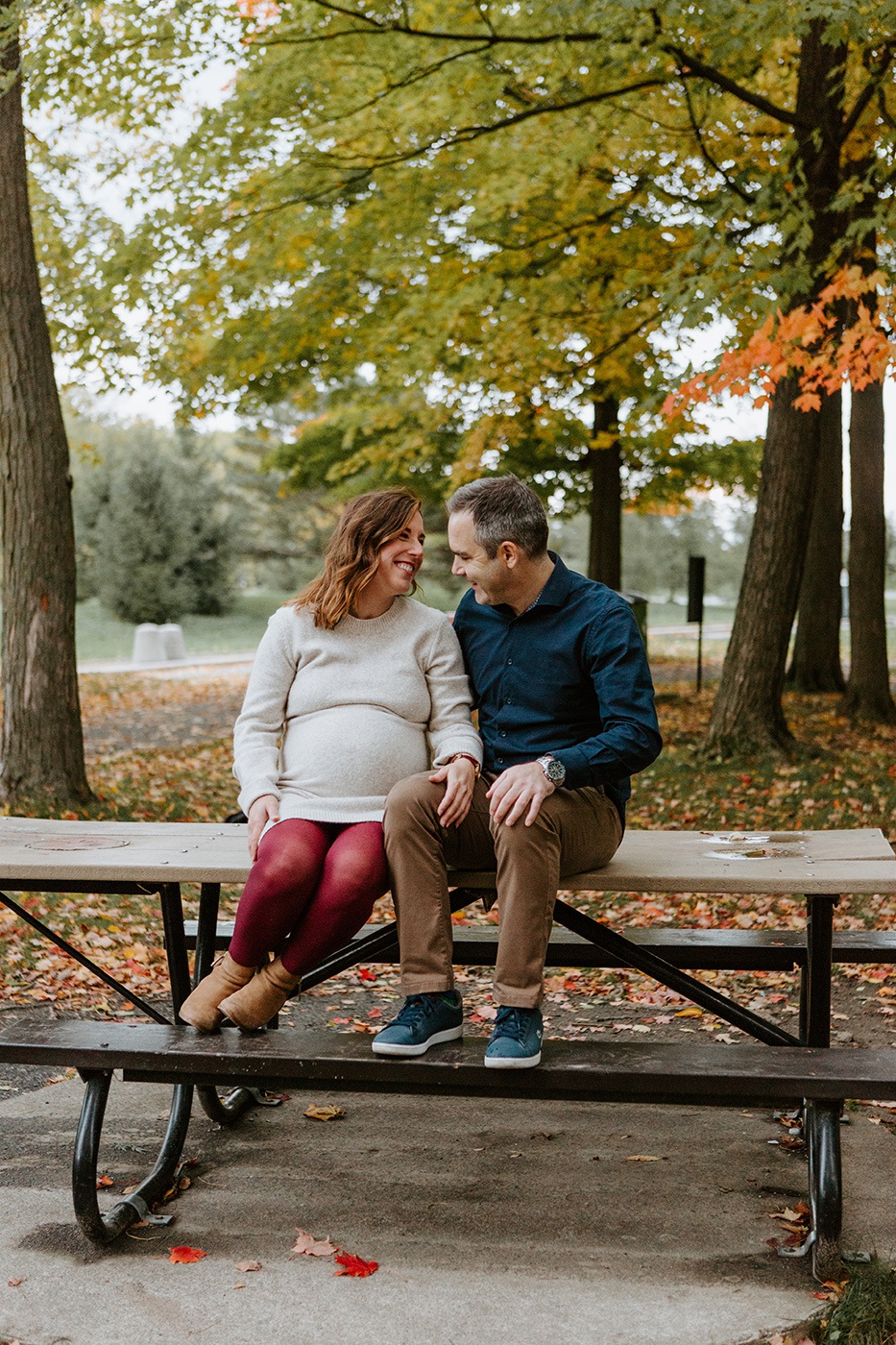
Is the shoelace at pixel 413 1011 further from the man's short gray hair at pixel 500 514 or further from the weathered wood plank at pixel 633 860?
the man's short gray hair at pixel 500 514

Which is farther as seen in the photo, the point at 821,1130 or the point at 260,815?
the point at 260,815

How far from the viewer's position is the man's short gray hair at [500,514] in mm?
3484

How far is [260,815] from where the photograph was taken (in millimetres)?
3443

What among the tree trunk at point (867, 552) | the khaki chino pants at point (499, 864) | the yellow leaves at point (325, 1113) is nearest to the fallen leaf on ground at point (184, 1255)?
the khaki chino pants at point (499, 864)

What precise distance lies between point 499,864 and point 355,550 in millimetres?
994

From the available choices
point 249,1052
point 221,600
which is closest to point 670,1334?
point 249,1052

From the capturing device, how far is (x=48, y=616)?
836 centimetres

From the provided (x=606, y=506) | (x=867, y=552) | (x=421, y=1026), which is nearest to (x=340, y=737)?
(x=421, y=1026)

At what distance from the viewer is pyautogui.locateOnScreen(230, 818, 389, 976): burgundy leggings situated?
3.20 metres

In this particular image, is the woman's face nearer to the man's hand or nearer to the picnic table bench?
the man's hand

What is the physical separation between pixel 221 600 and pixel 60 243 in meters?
24.6

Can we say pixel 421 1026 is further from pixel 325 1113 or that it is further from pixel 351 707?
pixel 325 1113

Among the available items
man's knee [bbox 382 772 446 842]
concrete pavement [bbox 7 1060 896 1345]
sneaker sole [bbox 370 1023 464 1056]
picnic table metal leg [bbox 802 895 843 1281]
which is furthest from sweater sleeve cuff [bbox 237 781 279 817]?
picnic table metal leg [bbox 802 895 843 1281]

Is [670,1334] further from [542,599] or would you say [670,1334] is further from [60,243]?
[60,243]
